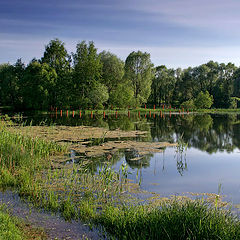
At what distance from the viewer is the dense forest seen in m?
44.5

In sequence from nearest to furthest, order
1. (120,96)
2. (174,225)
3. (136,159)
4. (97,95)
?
(174,225) < (136,159) < (97,95) < (120,96)

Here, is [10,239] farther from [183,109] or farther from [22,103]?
[183,109]

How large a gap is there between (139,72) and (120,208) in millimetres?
51367

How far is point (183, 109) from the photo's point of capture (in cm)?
5472

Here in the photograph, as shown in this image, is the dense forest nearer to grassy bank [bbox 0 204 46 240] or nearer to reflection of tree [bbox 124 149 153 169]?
reflection of tree [bbox 124 149 153 169]

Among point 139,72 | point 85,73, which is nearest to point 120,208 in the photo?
point 85,73

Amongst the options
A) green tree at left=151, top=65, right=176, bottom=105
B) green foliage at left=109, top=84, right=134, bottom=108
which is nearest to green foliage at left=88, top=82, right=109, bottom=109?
green foliage at left=109, top=84, right=134, bottom=108

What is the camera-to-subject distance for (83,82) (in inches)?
1809

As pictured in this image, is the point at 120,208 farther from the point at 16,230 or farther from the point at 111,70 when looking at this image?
the point at 111,70

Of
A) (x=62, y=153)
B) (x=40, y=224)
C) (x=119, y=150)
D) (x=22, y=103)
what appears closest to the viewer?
(x=40, y=224)

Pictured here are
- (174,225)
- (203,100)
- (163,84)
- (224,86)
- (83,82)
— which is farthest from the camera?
(163,84)

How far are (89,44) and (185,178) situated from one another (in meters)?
39.8

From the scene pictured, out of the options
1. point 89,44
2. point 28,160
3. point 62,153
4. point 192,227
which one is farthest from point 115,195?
point 89,44

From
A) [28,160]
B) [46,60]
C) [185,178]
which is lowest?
[185,178]
